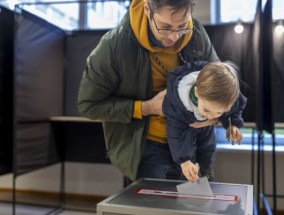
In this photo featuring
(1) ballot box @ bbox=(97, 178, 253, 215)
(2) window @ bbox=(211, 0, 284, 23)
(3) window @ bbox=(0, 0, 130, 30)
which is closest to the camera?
(1) ballot box @ bbox=(97, 178, 253, 215)

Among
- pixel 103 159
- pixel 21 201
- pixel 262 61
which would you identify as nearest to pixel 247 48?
pixel 262 61

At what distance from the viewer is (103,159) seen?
288 centimetres

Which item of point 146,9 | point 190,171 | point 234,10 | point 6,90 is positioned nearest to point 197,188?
point 190,171

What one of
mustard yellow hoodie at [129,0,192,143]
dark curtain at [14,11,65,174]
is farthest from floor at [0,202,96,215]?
mustard yellow hoodie at [129,0,192,143]

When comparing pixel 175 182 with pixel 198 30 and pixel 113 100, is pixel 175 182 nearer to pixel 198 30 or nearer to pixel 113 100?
pixel 113 100

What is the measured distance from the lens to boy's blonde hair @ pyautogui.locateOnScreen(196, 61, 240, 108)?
87cm

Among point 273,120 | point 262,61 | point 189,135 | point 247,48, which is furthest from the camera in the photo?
point 247,48

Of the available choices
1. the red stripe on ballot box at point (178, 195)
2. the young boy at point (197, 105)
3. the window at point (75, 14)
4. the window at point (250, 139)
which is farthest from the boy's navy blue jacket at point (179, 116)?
the window at point (75, 14)

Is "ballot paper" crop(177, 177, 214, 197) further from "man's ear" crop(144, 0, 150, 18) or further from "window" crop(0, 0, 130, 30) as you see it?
"window" crop(0, 0, 130, 30)

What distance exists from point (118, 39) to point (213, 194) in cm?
56

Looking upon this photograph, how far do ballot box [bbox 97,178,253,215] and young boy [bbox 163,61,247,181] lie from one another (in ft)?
0.29

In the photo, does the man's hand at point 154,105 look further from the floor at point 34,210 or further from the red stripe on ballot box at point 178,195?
the floor at point 34,210

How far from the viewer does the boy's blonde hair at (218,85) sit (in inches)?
34.3

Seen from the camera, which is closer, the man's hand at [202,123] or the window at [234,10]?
the man's hand at [202,123]
